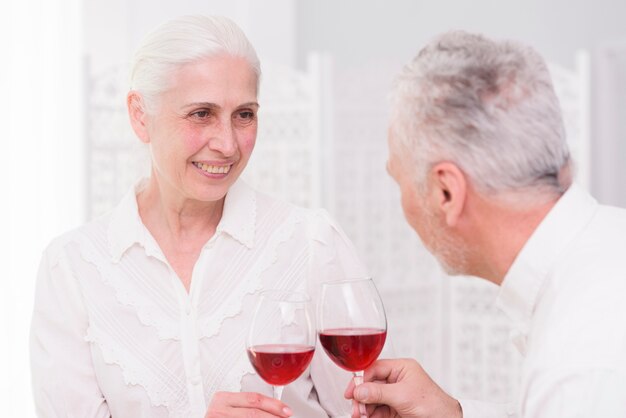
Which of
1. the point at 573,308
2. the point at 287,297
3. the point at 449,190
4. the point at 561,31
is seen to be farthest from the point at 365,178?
the point at 573,308

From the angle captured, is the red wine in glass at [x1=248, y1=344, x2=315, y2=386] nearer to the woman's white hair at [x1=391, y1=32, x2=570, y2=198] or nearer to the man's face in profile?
the man's face in profile

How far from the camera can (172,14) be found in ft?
17.5

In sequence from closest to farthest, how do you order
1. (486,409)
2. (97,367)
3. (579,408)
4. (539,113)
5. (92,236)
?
1. (579,408)
2. (539,113)
3. (486,409)
4. (97,367)
5. (92,236)

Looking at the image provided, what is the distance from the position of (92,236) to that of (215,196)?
347mm

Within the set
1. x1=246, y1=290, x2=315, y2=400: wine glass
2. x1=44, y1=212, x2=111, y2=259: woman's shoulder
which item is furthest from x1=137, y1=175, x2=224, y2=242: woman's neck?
x1=246, y1=290, x2=315, y2=400: wine glass

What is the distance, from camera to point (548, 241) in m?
1.44

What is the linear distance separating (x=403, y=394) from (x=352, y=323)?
9.5 inches

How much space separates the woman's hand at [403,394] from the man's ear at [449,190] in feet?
1.33

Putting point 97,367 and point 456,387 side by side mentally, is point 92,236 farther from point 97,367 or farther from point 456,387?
point 456,387

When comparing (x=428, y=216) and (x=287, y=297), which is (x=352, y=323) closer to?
(x=287, y=297)

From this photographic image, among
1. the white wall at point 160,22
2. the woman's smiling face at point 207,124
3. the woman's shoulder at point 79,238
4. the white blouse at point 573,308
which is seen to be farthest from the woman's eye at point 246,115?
the white wall at point 160,22

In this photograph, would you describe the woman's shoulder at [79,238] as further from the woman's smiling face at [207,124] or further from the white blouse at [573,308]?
the white blouse at [573,308]

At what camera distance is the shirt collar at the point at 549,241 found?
1437mm

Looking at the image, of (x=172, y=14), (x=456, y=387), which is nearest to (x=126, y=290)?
(x=456, y=387)
